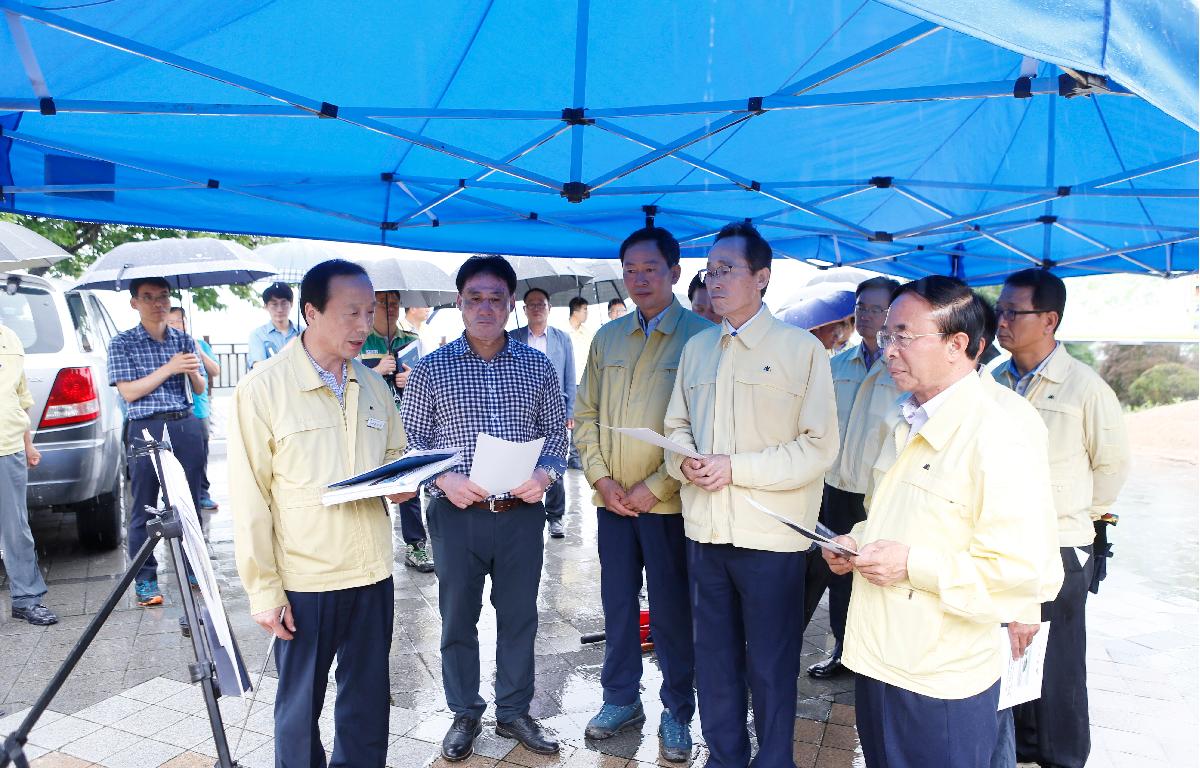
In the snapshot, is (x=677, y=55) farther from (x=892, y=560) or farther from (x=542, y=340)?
(x=542, y=340)

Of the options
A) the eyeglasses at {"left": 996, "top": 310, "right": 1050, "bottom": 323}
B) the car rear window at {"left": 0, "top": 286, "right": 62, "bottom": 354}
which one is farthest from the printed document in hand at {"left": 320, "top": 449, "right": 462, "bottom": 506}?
the car rear window at {"left": 0, "top": 286, "right": 62, "bottom": 354}

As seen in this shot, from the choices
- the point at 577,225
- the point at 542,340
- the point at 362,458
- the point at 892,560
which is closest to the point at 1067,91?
the point at 892,560

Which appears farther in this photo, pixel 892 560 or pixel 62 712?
pixel 62 712

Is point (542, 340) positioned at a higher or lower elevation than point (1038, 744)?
higher

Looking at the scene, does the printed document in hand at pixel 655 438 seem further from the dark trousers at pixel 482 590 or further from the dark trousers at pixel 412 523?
the dark trousers at pixel 412 523

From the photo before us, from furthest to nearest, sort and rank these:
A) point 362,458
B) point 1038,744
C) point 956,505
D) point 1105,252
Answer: point 1105,252, point 1038,744, point 362,458, point 956,505

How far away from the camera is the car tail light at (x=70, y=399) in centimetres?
539

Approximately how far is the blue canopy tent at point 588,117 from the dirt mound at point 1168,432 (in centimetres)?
984

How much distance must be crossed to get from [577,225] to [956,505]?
3869mm

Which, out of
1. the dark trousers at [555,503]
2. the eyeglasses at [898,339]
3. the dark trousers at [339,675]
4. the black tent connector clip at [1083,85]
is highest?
the black tent connector clip at [1083,85]

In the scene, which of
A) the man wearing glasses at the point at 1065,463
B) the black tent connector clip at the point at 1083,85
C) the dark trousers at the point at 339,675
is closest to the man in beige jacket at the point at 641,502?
the dark trousers at the point at 339,675

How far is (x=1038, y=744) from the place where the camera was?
3209 mm

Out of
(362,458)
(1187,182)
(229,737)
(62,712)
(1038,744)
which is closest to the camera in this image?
(362,458)

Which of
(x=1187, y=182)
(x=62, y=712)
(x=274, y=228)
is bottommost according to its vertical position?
(x=62, y=712)
